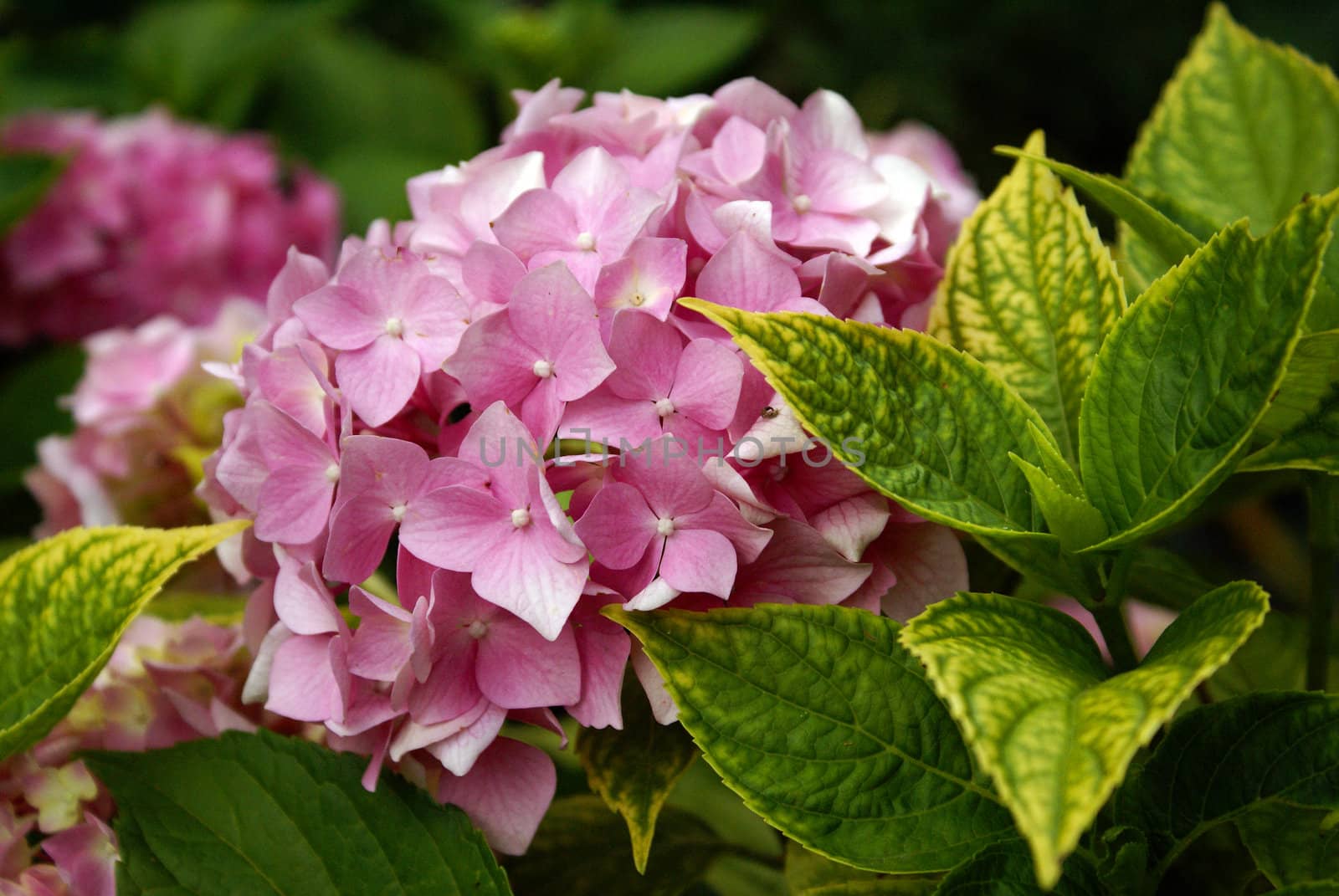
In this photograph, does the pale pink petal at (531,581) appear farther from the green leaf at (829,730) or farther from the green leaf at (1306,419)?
the green leaf at (1306,419)

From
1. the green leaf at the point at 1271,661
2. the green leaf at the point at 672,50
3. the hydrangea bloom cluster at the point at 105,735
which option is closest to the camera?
the hydrangea bloom cluster at the point at 105,735

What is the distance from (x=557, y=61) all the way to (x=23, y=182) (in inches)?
27.6

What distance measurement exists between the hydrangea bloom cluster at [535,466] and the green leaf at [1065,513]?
0.06m

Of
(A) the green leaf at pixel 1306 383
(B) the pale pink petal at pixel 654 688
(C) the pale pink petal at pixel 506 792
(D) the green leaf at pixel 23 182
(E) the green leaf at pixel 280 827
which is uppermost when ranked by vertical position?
(A) the green leaf at pixel 1306 383

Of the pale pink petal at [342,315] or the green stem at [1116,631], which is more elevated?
the pale pink petal at [342,315]

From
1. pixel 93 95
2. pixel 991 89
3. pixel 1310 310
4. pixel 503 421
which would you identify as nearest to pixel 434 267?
pixel 503 421

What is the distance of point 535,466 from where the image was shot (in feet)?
1.57

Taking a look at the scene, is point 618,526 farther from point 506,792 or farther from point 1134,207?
point 1134,207

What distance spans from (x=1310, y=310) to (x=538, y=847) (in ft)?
1.49

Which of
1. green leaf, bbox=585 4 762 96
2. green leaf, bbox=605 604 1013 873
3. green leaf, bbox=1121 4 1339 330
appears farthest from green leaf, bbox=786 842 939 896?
green leaf, bbox=585 4 762 96

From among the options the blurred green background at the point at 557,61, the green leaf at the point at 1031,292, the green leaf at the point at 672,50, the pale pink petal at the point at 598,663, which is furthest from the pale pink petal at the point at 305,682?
the green leaf at the point at 672,50

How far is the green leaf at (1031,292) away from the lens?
56 cm

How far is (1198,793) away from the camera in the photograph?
1.56 ft

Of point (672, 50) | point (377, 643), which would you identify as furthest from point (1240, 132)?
point (672, 50)
